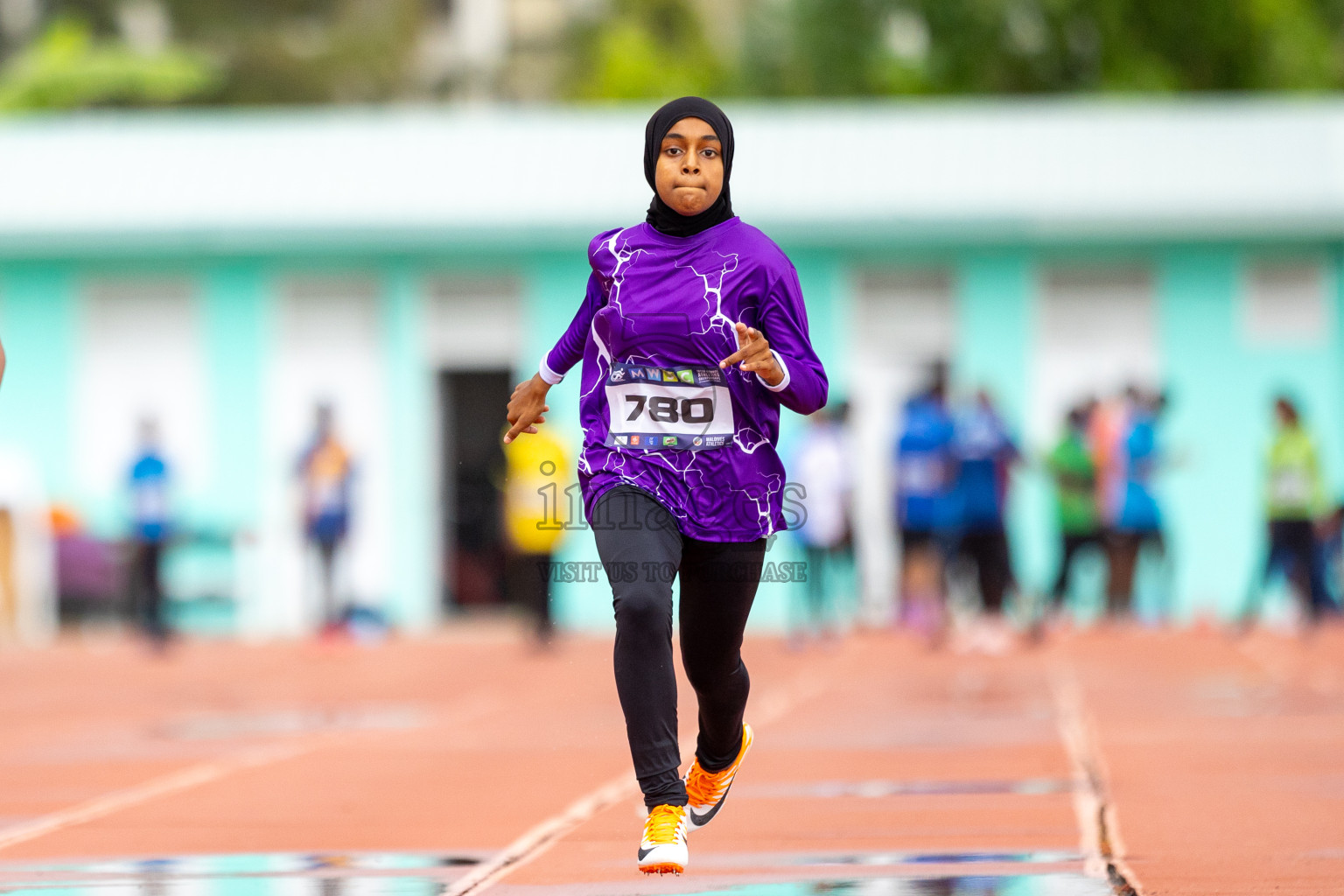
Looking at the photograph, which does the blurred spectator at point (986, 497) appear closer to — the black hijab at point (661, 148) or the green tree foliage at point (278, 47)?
the black hijab at point (661, 148)

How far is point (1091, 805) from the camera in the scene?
7336 mm

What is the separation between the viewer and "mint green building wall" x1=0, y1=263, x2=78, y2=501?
22719 mm

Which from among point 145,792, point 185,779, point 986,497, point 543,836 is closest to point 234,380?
point 986,497

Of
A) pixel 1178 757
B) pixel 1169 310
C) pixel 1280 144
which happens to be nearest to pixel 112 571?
pixel 1169 310

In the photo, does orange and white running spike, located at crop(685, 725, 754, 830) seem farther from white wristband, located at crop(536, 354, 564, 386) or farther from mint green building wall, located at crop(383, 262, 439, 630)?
mint green building wall, located at crop(383, 262, 439, 630)

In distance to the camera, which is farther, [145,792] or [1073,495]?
[1073,495]

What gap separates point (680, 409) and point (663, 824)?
990 millimetres

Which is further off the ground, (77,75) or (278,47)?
(278,47)

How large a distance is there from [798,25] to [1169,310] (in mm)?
14849

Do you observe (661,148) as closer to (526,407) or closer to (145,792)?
(526,407)

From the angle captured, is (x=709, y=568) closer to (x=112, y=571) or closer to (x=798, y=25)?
(x=112, y=571)

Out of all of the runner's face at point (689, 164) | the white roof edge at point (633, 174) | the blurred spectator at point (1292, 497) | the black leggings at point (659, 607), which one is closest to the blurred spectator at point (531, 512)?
the white roof edge at point (633, 174)

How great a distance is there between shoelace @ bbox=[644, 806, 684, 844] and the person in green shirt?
1280cm

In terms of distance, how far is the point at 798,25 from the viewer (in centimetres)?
3578
